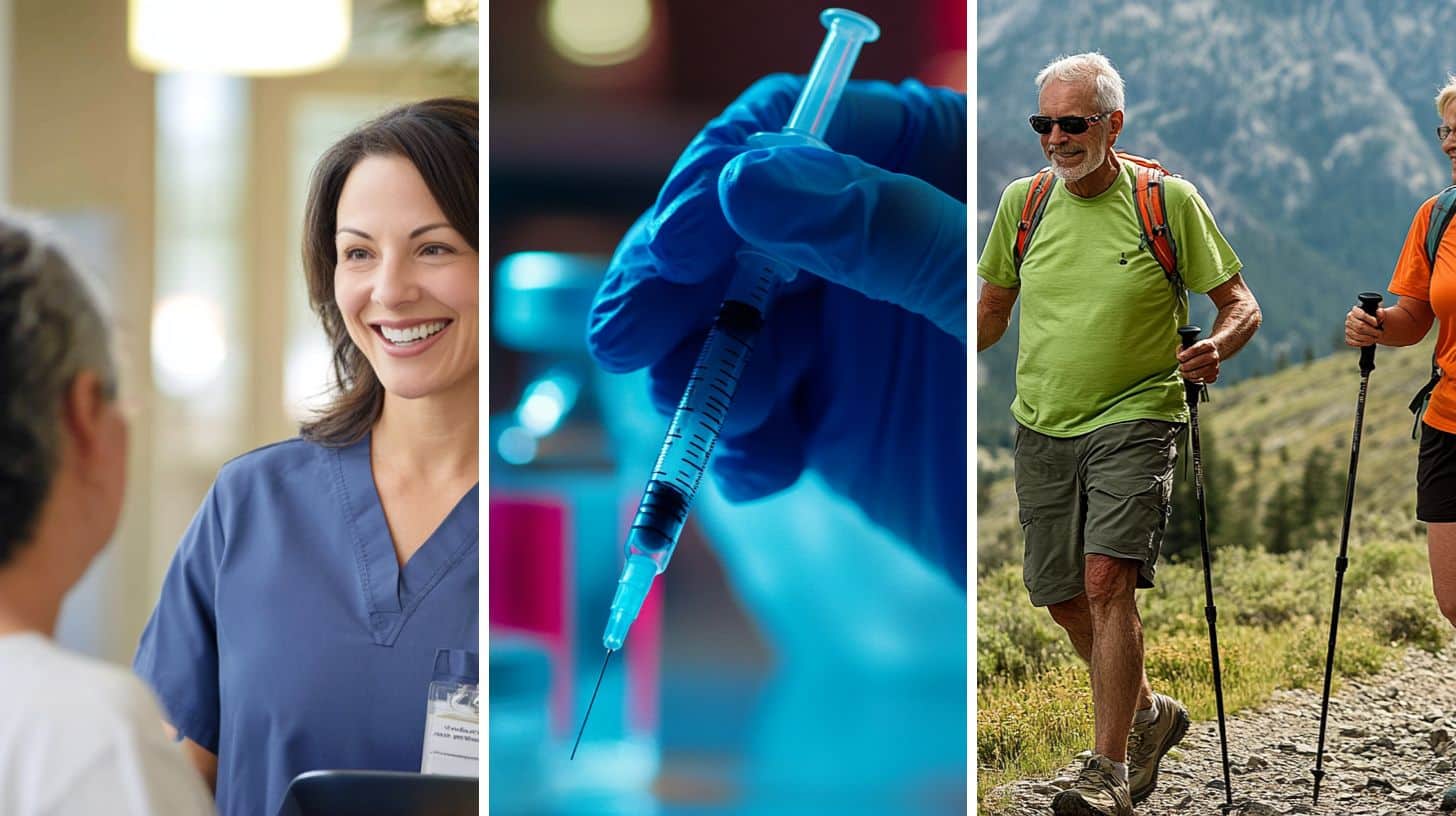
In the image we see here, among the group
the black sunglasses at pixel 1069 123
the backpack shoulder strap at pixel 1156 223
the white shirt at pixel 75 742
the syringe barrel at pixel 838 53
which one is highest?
the syringe barrel at pixel 838 53

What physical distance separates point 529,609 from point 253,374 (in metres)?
0.69

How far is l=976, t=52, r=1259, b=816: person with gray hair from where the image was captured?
2375 millimetres

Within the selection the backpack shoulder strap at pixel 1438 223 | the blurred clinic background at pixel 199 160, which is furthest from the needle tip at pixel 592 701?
the backpack shoulder strap at pixel 1438 223

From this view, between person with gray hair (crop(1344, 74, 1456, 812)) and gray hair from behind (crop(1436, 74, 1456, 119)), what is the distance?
1 centimetres

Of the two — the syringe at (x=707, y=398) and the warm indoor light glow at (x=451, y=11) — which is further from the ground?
the warm indoor light glow at (x=451, y=11)

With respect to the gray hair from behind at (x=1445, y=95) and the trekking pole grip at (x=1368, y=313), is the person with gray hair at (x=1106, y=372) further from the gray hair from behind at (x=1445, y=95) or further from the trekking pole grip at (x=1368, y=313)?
the gray hair from behind at (x=1445, y=95)

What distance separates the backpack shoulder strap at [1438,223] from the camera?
8.04 ft

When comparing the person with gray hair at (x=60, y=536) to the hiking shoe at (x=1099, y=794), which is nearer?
the person with gray hair at (x=60, y=536)

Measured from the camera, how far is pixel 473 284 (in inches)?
101

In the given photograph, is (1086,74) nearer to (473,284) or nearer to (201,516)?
(473,284)

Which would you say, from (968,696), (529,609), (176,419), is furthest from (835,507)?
(176,419)

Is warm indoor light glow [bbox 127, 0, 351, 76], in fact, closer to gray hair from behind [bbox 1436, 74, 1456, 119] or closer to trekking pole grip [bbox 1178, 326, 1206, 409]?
trekking pole grip [bbox 1178, 326, 1206, 409]

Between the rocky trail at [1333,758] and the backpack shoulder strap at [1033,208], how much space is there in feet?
3.12

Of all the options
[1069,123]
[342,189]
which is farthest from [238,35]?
[1069,123]
